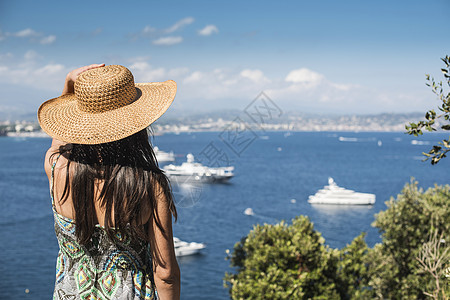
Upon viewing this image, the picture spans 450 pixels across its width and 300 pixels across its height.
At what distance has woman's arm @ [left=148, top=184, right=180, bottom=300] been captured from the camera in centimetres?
154

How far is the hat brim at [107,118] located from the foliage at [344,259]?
20.0ft

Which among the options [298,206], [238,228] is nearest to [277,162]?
[298,206]

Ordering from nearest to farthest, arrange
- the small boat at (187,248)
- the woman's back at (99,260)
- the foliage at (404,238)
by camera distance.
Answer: the woman's back at (99,260) < the foliage at (404,238) < the small boat at (187,248)

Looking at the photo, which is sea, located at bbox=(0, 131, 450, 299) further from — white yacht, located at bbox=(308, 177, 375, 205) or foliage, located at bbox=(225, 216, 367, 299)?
foliage, located at bbox=(225, 216, 367, 299)

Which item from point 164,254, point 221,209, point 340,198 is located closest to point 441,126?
point 164,254

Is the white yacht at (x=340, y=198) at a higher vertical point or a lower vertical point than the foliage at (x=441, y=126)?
lower

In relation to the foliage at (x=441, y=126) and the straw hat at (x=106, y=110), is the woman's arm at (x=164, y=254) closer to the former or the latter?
the straw hat at (x=106, y=110)

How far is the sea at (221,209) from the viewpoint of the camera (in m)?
25.4

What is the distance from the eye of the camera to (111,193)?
1528mm

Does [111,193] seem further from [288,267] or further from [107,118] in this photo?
[288,267]

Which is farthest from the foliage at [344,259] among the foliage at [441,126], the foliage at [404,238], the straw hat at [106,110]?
the straw hat at [106,110]

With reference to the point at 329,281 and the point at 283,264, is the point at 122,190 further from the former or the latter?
the point at 329,281

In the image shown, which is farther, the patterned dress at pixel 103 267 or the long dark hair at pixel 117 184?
the patterned dress at pixel 103 267

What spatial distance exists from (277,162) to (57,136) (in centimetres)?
7952
